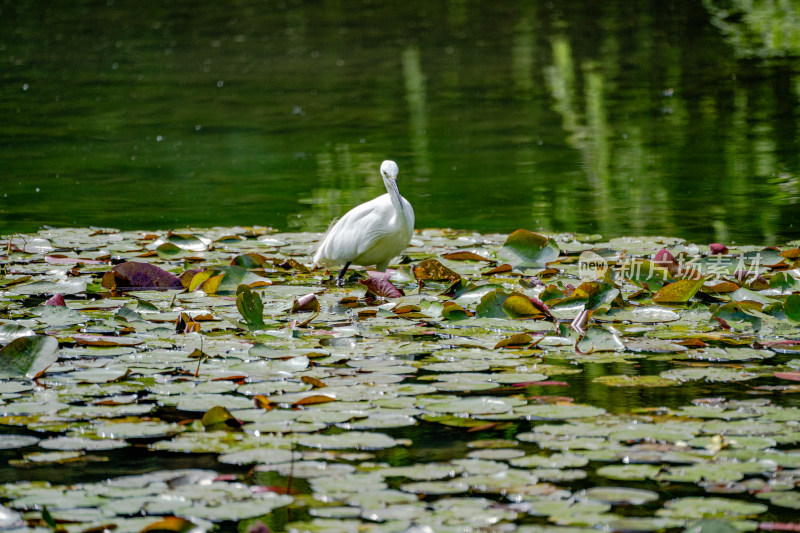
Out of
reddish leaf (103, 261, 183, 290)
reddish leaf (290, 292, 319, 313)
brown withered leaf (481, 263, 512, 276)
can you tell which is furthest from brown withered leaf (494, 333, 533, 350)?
reddish leaf (103, 261, 183, 290)

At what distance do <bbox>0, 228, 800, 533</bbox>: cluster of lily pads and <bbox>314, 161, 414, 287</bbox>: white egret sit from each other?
0.13m

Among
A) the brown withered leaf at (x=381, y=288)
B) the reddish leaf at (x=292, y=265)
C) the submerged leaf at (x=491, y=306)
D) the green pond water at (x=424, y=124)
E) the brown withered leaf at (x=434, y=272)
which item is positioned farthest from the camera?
the green pond water at (x=424, y=124)

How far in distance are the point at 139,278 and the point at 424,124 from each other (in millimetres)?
6001

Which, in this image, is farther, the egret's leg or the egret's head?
the egret's leg

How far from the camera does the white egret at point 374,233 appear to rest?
184 inches

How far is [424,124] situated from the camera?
10172 millimetres

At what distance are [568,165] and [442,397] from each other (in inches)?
209

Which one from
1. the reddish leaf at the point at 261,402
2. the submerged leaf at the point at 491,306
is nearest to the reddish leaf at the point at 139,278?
the submerged leaf at the point at 491,306

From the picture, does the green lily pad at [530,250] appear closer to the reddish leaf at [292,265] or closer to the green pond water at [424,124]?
the reddish leaf at [292,265]

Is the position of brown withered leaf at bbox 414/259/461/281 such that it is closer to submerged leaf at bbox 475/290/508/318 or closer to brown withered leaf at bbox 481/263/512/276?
brown withered leaf at bbox 481/263/512/276

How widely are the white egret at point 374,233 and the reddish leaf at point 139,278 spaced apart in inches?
28.7

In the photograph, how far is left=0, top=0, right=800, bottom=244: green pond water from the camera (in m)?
6.62

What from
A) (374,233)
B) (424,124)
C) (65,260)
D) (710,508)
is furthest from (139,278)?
(424,124)

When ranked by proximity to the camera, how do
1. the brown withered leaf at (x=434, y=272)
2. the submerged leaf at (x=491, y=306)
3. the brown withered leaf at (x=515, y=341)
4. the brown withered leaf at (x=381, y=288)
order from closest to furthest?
the brown withered leaf at (x=515, y=341), the submerged leaf at (x=491, y=306), the brown withered leaf at (x=381, y=288), the brown withered leaf at (x=434, y=272)
